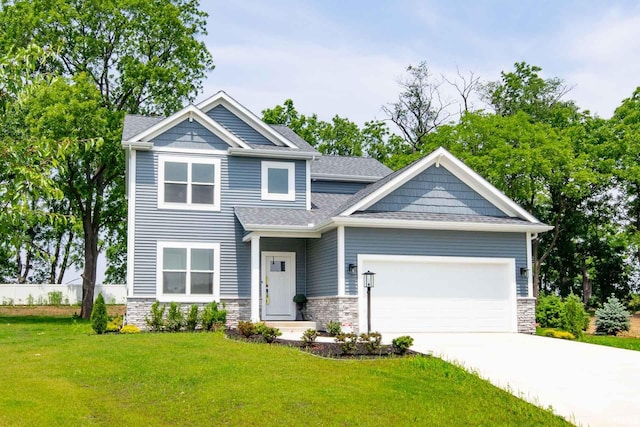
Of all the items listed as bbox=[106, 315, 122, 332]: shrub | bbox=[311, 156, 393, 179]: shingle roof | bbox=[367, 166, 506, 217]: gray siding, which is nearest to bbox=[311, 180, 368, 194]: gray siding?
bbox=[311, 156, 393, 179]: shingle roof

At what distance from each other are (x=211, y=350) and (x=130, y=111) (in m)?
20.1

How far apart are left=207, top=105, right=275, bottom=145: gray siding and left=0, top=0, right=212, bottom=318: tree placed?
24.8 ft

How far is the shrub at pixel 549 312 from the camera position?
2267 centimetres

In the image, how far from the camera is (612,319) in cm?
2327

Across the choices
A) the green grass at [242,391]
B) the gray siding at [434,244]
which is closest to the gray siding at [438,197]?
the gray siding at [434,244]

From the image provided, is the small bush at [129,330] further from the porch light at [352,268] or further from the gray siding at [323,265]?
the porch light at [352,268]

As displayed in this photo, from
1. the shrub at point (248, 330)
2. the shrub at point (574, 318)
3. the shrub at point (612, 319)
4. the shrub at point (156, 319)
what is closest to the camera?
the shrub at point (248, 330)

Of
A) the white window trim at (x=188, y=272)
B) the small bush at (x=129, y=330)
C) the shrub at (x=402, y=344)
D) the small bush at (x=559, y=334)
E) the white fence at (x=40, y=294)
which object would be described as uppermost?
the white window trim at (x=188, y=272)

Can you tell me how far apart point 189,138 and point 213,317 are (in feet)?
18.9

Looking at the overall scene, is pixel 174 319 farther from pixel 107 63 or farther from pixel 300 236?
pixel 107 63

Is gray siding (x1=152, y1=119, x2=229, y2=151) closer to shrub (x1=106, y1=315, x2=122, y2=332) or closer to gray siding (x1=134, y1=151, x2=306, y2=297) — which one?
gray siding (x1=134, y1=151, x2=306, y2=297)

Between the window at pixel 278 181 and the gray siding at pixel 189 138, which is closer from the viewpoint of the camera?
the gray siding at pixel 189 138

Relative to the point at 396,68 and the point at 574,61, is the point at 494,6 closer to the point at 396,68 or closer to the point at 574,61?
the point at 574,61

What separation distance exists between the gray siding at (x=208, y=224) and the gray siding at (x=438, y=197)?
3.90 meters
